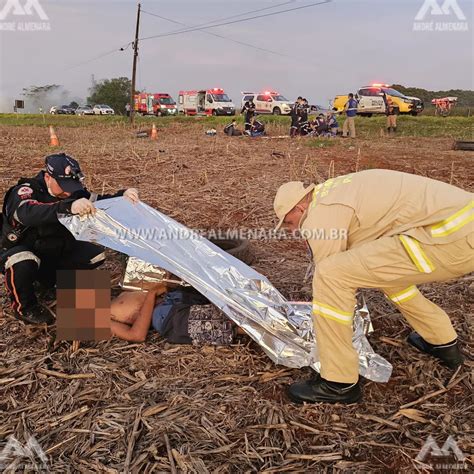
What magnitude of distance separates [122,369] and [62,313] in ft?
1.90

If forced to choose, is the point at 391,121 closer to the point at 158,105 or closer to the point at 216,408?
the point at 216,408

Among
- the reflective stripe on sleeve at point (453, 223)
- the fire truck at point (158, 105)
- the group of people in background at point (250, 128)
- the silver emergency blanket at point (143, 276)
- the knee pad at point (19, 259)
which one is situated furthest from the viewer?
the fire truck at point (158, 105)

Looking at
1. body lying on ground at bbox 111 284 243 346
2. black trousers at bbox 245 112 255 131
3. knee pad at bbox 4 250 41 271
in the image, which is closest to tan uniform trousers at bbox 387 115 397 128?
black trousers at bbox 245 112 255 131

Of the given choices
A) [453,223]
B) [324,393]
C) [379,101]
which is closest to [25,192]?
[324,393]

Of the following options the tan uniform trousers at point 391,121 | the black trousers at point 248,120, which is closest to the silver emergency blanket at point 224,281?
the black trousers at point 248,120

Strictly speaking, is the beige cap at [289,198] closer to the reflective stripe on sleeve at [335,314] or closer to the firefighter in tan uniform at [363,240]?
the firefighter in tan uniform at [363,240]

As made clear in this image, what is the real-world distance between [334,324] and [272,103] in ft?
94.7

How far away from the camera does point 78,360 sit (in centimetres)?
317

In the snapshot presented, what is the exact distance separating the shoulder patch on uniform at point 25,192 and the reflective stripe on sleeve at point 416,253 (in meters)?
2.55

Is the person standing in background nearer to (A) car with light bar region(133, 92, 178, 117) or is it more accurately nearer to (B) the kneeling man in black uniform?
(B) the kneeling man in black uniform

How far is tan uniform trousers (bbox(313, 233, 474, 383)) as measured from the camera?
253 cm

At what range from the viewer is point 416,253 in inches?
99.3

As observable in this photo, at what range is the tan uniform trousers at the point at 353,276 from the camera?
99.7 inches

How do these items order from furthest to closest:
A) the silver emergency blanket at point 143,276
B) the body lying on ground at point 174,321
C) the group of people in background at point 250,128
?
the group of people in background at point 250,128 → the silver emergency blanket at point 143,276 → the body lying on ground at point 174,321
